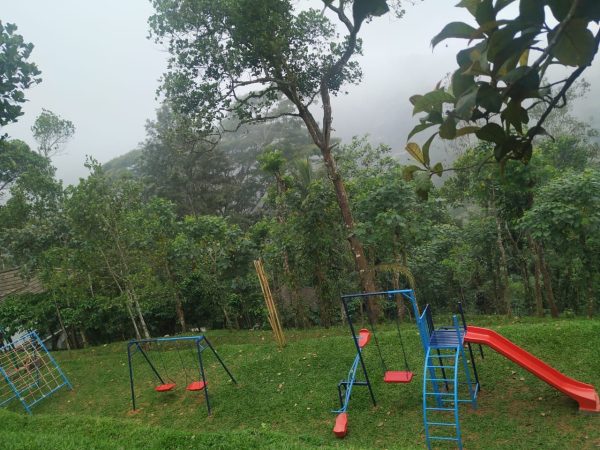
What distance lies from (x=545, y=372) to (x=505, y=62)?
513 cm

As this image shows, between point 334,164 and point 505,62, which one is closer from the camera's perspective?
point 505,62

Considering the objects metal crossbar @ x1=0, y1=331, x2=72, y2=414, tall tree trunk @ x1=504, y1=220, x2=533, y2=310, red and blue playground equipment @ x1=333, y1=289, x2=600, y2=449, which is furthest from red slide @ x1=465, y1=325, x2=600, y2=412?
metal crossbar @ x1=0, y1=331, x2=72, y2=414

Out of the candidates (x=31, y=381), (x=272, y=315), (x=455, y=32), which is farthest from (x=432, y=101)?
(x=31, y=381)

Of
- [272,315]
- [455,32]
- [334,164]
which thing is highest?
[334,164]

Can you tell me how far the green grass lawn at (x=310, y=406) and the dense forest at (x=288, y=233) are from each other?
1663mm

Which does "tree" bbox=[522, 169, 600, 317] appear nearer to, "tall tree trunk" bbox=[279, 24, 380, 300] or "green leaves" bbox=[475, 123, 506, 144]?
"tall tree trunk" bbox=[279, 24, 380, 300]

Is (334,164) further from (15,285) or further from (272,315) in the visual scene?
(15,285)

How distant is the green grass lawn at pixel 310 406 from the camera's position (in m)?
4.54

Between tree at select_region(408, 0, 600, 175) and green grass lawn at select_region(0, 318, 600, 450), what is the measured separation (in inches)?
163

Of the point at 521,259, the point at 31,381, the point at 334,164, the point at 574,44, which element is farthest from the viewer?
the point at 521,259

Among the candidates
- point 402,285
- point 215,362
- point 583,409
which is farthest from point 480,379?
point 402,285

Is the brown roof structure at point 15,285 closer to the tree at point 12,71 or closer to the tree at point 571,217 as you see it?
the tree at point 12,71

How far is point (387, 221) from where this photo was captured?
8195mm

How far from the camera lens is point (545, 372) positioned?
4.84m
